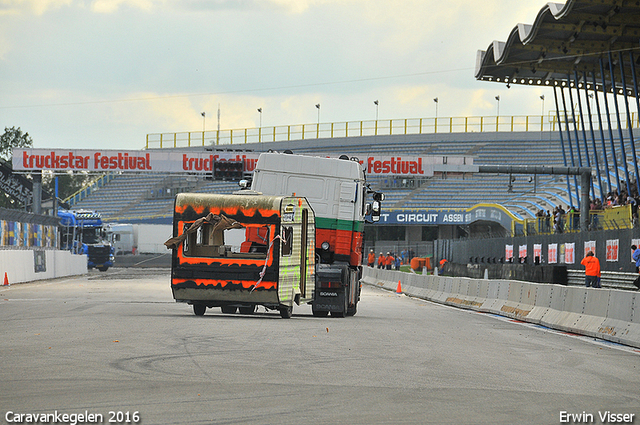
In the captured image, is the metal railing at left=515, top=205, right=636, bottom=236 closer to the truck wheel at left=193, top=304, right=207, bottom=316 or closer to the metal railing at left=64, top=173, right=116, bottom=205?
the truck wheel at left=193, top=304, right=207, bottom=316

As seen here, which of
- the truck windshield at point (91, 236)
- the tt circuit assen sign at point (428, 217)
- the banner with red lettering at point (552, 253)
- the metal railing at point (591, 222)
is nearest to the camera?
the metal railing at point (591, 222)

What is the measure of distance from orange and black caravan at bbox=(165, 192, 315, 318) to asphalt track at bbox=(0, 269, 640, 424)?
2.34 ft

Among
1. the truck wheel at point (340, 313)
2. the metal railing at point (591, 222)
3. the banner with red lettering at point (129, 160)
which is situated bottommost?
the truck wheel at point (340, 313)

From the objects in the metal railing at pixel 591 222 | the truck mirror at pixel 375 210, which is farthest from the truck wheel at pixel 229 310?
the metal railing at pixel 591 222

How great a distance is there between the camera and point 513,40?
144ft

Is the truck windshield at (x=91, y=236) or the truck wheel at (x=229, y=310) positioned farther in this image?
the truck windshield at (x=91, y=236)

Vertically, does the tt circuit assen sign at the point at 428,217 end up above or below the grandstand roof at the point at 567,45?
below

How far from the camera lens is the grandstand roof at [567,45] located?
128 ft

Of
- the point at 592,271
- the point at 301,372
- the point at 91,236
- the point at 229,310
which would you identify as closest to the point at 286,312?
the point at 229,310

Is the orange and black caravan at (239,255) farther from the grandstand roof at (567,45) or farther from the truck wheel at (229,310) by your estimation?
the grandstand roof at (567,45)

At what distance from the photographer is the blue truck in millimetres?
60031

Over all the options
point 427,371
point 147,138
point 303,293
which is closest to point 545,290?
point 303,293

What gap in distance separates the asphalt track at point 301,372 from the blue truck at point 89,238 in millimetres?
43473

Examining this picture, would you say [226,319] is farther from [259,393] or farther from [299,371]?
[259,393]
